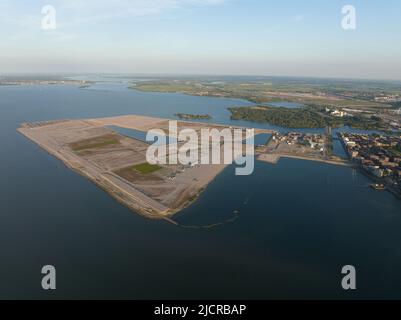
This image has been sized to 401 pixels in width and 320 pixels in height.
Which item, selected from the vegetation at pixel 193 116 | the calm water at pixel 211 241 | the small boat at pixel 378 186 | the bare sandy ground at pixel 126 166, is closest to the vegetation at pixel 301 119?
the vegetation at pixel 193 116

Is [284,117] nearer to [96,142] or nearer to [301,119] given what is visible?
[301,119]

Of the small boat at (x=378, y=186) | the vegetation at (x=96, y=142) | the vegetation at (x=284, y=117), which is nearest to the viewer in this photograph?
the small boat at (x=378, y=186)

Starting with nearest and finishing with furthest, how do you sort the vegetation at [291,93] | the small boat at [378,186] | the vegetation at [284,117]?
the small boat at [378,186] < the vegetation at [284,117] < the vegetation at [291,93]

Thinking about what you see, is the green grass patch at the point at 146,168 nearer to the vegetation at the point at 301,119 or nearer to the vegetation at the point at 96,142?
the vegetation at the point at 96,142

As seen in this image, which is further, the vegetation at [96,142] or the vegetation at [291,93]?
the vegetation at [291,93]

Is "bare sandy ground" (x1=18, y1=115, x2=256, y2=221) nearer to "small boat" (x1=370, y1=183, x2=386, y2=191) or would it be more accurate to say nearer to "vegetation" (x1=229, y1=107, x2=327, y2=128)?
"small boat" (x1=370, y1=183, x2=386, y2=191)
